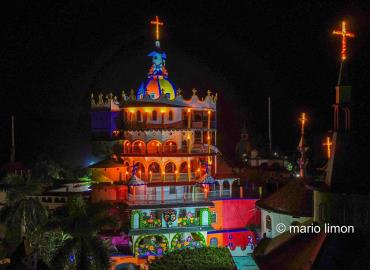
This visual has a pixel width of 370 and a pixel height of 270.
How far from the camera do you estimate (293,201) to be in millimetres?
25234

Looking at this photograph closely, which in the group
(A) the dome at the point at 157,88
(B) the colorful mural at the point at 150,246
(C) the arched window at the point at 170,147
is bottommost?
(B) the colorful mural at the point at 150,246

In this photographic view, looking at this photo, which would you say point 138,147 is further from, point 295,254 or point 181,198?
point 295,254

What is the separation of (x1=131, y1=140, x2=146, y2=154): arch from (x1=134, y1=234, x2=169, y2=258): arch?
8.21 m

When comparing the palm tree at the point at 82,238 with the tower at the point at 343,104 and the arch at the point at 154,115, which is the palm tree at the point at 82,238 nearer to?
the tower at the point at 343,104

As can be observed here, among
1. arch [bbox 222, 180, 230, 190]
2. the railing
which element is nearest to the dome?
arch [bbox 222, 180, 230, 190]

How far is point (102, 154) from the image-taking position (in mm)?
44469

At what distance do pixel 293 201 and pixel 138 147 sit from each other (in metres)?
14.3

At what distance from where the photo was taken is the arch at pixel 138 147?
34438 millimetres

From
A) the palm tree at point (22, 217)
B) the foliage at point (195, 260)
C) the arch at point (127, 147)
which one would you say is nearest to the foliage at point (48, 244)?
the palm tree at point (22, 217)

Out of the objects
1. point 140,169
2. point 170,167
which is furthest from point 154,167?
point 170,167

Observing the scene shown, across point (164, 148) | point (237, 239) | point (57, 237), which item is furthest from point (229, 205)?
point (57, 237)

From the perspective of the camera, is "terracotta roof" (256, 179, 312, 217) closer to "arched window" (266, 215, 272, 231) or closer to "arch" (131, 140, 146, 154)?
"arched window" (266, 215, 272, 231)

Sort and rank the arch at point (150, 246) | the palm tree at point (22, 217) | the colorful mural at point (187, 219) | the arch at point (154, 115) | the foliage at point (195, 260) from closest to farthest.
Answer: the foliage at point (195, 260) → the palm tree at point (22, 217) → the arch at point (150, 246) → the colorful mural at point (187, 219) → the arch at point (154, 115)

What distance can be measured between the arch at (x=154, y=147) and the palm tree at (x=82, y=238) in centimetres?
1408
